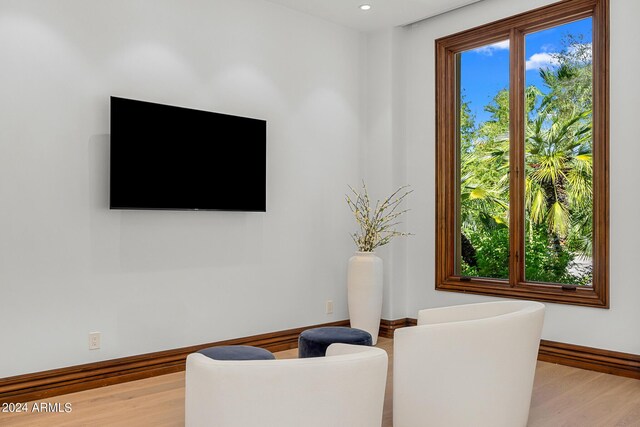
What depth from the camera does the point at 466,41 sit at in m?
4.81

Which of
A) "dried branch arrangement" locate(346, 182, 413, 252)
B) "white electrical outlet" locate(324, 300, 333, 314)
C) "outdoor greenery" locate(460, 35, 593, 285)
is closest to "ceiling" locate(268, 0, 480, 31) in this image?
"outdoor greenery" locate(460, 35, 593, 285)

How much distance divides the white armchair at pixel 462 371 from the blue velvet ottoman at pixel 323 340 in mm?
793

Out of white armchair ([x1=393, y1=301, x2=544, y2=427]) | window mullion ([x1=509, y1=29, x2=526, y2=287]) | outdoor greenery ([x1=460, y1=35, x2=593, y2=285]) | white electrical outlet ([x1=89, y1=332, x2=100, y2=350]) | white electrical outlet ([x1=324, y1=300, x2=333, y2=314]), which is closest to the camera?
white armchair ([x1=393, y1=301, x2=544, y2=427])

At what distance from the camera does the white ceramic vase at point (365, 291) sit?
4633 millimetres

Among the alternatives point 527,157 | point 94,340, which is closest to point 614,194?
point 527,157

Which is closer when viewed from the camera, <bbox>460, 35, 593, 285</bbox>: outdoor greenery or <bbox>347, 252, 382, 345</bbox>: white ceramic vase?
<bbox>460, 35, 593, 285</bbox>: outdoor greenery

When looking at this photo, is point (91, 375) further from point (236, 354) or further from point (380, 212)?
point (380, 212)

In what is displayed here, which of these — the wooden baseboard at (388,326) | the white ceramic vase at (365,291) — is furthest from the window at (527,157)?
the white ceramic vase at (365,291)

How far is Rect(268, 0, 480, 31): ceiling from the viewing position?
4574mm

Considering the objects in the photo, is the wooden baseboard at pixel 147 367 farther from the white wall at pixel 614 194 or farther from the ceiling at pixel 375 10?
the ceiling at pixel 375 10

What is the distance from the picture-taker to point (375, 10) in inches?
186

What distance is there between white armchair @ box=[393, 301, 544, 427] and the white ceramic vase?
2072 millimetres

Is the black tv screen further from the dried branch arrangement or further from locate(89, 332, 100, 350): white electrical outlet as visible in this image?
the dried branch arrangement

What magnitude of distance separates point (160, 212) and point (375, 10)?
8.41 ft
